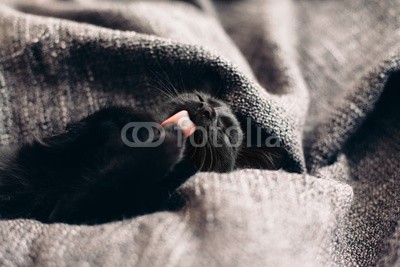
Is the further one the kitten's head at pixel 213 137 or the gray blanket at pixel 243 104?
the kitten's head at pixel 213 137

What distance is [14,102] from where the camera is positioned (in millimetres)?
723

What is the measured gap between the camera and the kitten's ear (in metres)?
0.69

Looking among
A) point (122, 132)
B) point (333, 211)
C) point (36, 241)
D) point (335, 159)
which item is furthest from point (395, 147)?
point (36, 241)

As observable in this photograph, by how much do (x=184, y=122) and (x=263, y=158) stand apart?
136 millimetres

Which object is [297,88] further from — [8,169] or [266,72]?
[8,169]

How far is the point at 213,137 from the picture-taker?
0.65 meters

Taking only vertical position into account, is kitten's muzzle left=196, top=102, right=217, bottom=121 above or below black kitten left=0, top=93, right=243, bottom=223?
above

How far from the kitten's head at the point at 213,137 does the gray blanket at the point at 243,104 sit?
41 millimetres

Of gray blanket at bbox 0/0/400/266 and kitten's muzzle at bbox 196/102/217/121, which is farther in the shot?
kitten's muzzle at bbox 196/102/217/121

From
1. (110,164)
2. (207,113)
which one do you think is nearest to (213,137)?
(207,113)

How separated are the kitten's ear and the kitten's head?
2 cm

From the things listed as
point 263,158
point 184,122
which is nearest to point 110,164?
point 184,122

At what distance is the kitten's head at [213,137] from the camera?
65 centimetres

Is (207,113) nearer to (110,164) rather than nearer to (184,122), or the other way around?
(184,122)
